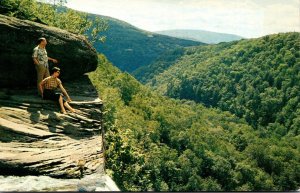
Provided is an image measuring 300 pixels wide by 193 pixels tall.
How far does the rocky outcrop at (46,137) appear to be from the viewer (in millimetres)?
15211

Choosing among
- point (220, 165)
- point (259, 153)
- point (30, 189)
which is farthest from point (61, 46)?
point (259, 153)

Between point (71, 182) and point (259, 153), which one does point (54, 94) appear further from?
point (259, 153)

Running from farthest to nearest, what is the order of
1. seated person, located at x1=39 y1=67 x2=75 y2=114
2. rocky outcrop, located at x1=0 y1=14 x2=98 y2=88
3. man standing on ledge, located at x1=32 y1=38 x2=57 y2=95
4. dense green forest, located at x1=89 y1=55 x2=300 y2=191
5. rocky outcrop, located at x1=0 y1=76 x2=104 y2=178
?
dense green forest, located at x1=89 y1=55 x2=300 y2=191 < rocky outcrop, located at x1=0 y1=14 x2=98 y2=88 < man standing on ledge, located at x1=32 y1=38 x2=57 y2=95 < seated person, located at x1=39 y1=67 x2=75 y2=114 < rocky outcrop, located at x1=0 y1=76 x2=104 y2=178

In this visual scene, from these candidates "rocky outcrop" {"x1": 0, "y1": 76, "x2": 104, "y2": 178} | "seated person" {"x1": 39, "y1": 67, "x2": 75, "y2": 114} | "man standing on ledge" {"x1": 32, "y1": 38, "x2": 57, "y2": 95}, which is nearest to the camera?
"rocky outcrop" {"x1": 0, "y1": 76, "x2": 104, "y2": 178}

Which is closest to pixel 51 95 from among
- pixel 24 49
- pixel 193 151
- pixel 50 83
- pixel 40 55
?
pixel 50 83

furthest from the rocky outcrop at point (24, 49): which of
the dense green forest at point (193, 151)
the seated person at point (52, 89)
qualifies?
the dense green forest at point (193, 151)

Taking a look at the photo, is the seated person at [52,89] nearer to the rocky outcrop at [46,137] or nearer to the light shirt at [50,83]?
the light shirt at [50,83]

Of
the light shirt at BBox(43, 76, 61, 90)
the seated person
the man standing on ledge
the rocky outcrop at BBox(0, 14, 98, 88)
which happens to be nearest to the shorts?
the seated person

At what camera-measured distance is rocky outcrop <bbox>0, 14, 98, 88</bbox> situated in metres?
20.2

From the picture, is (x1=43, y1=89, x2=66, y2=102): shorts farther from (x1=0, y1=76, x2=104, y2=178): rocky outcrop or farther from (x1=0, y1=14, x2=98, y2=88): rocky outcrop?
(x1=0, y1=14, x2=98, y2=88): rocky outcrop

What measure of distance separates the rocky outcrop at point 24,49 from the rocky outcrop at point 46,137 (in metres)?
0.76

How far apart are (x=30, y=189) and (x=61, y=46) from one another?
11.2 metres

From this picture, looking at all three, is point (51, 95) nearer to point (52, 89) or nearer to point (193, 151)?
point (52, 89)

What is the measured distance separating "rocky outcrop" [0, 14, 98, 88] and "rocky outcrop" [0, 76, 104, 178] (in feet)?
2.51
